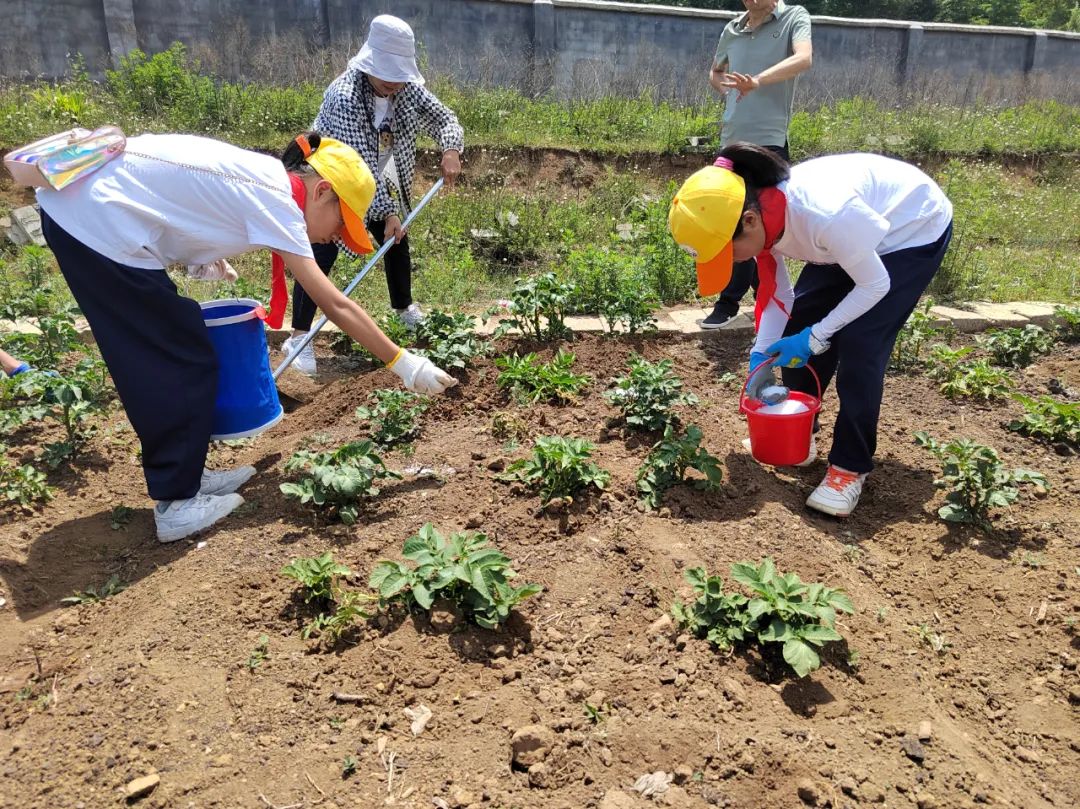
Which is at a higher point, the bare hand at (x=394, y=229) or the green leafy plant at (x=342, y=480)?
the bare hand at (x=394, y=229)

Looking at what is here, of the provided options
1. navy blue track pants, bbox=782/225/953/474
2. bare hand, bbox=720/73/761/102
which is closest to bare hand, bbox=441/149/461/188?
bare hand, bbox=720/73/761/102

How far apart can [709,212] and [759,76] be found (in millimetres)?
2291

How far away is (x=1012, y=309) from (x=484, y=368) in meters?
3.38

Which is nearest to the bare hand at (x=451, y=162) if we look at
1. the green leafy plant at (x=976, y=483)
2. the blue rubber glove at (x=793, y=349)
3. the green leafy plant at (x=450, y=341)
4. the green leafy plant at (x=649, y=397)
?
the green leafy plant at (x=450, y=341)

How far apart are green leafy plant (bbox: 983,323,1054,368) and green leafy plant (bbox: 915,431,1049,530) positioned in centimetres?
165

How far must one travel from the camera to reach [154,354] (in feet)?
8.87

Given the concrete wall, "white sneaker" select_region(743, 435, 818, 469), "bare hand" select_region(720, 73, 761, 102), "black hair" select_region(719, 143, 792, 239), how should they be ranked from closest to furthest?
"black hair" select_region(719, 143, 792, 239), "white sneaker" select_region(743, 435, 818, 469), "bare hand" select_region(720, 73, 761, 102), the concrete wall

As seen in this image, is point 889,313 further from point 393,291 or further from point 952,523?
point 393,291

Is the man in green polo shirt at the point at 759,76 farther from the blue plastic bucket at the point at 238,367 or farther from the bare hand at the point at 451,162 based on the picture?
the blue plastic bucket at the point at 238,367

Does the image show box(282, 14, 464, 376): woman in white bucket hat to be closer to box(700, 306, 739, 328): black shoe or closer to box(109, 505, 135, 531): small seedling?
box(109, 505, 135, 531): small seedling

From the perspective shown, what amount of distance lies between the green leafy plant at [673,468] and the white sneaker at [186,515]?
60.1 inches

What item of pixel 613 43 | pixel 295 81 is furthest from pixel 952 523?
pixel 613 43

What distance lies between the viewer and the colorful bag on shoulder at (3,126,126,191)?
248 cm

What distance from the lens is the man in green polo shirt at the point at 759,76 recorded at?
14.7 feet
